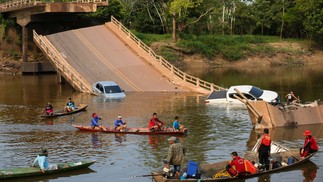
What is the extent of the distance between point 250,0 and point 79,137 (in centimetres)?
9093

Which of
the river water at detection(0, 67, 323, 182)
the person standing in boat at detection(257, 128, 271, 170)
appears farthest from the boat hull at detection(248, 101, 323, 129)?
the person standing in boat at detection(257, 128, 271, 170)

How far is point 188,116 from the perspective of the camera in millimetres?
47219

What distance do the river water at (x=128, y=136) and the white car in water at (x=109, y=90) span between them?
98 cm

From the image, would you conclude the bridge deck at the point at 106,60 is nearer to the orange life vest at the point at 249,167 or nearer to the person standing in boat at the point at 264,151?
the person standing in boat at the point at 264,151

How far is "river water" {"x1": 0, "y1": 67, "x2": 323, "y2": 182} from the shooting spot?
105 ft

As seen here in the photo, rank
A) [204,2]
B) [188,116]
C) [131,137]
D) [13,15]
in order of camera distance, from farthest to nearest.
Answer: [204,2], [13,15], [188,116], [131,137]

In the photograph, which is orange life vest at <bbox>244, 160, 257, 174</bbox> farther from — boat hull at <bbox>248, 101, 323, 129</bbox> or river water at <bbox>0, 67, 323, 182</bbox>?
boat hull at <bbox>248, 101, 323, 129</bbox>

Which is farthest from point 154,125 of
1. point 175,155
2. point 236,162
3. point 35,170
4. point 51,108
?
point 236,162

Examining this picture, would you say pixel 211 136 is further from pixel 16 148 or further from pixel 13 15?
pixel 13 15

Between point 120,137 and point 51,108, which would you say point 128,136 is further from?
point 51,108

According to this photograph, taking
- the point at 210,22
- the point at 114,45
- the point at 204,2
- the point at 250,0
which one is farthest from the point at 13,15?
the point at 250,0

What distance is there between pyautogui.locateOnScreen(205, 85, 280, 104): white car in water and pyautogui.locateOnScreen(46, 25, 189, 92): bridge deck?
840 cm

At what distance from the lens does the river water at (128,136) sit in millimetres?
32125

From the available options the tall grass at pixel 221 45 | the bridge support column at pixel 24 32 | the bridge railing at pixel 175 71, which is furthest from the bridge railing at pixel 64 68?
the tall grass at pixel 221 45
